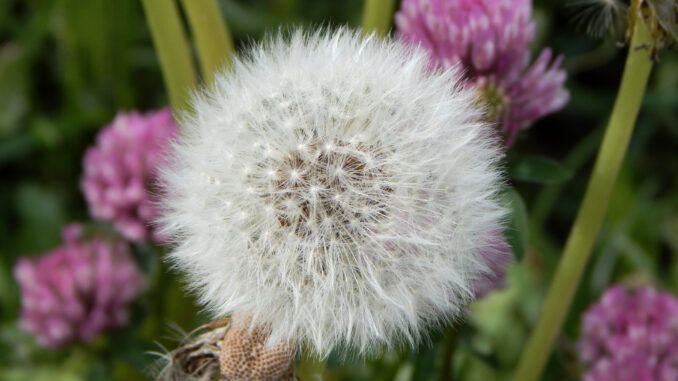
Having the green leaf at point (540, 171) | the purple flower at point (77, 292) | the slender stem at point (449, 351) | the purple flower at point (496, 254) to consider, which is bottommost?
the slender stem at point (449, 351)

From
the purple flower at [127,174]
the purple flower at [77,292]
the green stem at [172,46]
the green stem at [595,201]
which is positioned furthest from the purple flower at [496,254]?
the purple flower at [77,292]

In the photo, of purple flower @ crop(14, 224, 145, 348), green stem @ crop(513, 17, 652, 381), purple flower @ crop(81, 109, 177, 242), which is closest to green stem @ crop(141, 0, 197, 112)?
purple flower @ crop(81, 109, 177, 242)

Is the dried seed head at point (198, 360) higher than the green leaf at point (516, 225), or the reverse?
the dried seed head at point (198, 360)

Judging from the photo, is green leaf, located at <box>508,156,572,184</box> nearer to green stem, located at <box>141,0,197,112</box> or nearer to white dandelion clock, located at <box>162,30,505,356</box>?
white dandelion clock, located at <box>162,30,505,356</box>

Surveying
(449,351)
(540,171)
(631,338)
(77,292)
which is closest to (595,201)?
(540,171)

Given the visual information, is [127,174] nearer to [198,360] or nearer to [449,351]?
[198,360]

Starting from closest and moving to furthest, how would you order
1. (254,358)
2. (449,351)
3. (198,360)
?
(254,358), (198,360), (449,351)

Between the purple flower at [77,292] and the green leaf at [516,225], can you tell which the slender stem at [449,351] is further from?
the purple flower at [77,292]
